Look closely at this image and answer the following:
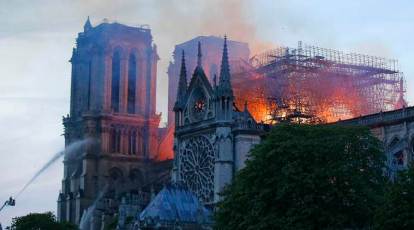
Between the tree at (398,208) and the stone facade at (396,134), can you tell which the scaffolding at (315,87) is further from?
the tree at (398,208)

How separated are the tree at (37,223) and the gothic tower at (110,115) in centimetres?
1759

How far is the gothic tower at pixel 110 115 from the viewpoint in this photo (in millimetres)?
123438

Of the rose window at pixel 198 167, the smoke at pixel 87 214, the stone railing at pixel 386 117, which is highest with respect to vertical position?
the stone railing at pixel 386 117

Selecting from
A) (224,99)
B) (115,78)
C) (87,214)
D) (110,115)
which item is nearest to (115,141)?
(110,115)

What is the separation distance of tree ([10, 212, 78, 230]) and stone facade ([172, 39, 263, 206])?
12.8m

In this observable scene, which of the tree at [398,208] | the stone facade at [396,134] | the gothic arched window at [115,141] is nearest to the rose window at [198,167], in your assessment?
the stone facade at [396,134]

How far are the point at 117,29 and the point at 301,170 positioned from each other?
6666cm

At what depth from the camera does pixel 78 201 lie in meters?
122

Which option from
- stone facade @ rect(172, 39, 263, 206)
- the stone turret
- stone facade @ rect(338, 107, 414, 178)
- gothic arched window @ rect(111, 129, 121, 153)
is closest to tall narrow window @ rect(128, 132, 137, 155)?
gothic arched window @ rect(111, 129, 121, 153)

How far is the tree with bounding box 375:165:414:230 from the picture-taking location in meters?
56.4

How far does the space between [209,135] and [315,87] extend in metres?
14.6

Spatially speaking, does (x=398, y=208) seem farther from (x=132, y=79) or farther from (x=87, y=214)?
(x=132, y=79)

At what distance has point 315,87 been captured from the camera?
10438cm

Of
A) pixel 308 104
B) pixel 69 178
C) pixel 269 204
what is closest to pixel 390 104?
pixel 308 104
